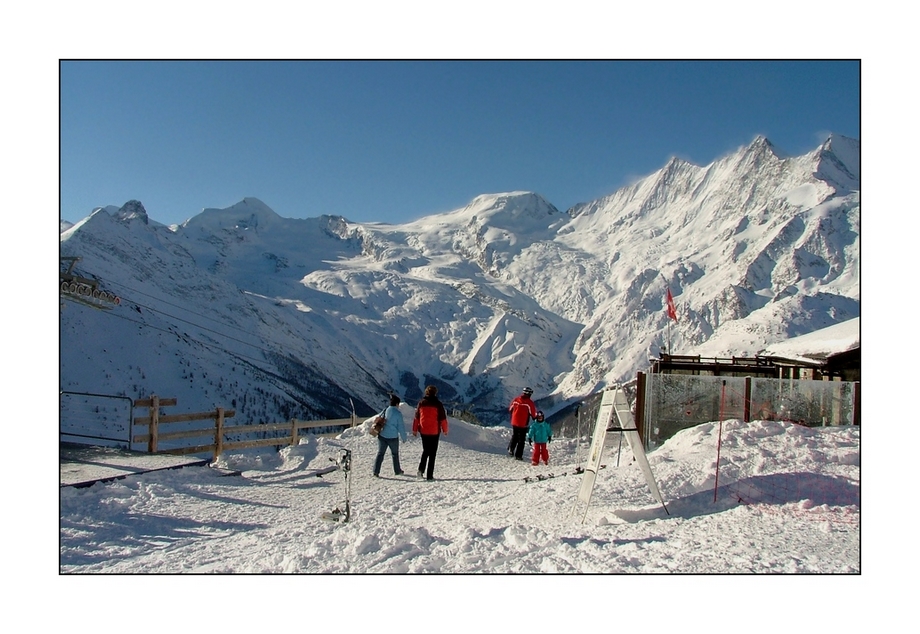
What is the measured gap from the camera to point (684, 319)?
4914 inches

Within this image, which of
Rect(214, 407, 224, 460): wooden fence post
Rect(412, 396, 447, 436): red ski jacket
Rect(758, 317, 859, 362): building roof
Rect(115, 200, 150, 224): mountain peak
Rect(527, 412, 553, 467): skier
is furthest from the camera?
Rect(115, 200, 150, 224): mountain peak

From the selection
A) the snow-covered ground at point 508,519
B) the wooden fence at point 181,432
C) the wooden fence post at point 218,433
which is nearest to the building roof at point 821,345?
the snow-covered ground at point 508,519

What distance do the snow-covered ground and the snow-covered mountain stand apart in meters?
51.2

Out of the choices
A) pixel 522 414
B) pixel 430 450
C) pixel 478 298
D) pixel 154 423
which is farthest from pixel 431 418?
pixel 478 298

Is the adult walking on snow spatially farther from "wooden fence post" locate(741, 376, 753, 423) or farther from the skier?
"wooden fence post" locate(741, 376, 753, 423)

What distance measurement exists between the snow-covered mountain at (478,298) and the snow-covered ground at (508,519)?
51.2 meters

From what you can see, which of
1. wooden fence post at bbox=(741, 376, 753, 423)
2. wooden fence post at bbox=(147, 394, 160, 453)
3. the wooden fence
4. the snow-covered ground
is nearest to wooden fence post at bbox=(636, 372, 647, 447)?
wooden fence post at bbox=(741, 376, 753, 423)

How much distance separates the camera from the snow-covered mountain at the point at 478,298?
75.6 m

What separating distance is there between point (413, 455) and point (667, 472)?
6841 millimetres

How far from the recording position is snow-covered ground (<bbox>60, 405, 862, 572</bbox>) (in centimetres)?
611

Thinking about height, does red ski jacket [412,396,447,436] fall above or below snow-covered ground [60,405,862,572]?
above

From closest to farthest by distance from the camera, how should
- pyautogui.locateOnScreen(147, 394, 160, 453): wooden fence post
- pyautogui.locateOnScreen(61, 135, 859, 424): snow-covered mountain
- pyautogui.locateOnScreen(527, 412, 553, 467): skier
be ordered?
1. pyautogui.locateOnScreen(147, 394, 160, 453): wooden fence post
2. pyautogui.locateOnScreen(527, 412, 553, 467): skier
3. pyautogui.locateOnScreen(61, 135, 859, 424): snow-covered mountain

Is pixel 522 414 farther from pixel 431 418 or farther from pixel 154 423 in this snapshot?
pixel 154 423

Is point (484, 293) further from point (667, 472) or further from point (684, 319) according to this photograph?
point (667, 472)
